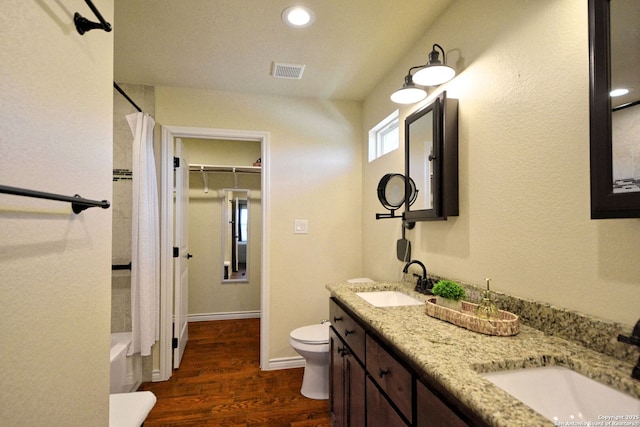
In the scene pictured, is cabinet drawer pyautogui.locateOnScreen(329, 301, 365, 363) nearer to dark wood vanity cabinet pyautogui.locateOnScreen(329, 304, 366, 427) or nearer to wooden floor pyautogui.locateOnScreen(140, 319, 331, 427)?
dark wood vanity cabinet pyautogui.locateOnScreen(329, 304, 366, 427)

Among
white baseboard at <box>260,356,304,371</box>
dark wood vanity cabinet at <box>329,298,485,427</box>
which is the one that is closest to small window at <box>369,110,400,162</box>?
dark wood vanity cabinet at <box>329,298,485,427</box>

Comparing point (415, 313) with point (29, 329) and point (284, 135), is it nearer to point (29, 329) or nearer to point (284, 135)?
point (29, 329)

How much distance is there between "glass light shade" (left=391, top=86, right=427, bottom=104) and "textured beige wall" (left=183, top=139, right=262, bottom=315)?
8.18ft

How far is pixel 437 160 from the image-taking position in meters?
1.61

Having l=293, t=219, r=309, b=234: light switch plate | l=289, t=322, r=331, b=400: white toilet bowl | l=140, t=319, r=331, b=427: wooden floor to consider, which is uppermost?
l=293, t=219, r=309, b=234: light switch plate

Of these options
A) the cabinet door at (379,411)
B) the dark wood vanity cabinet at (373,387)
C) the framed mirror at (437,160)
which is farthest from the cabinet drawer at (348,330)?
the framed mirror at (437,160)

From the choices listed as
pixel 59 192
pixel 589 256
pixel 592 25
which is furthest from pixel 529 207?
pixel 59 192

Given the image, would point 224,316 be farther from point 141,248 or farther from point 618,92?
point 618,92

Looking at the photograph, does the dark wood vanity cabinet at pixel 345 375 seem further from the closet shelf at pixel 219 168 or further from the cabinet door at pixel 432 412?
the closet shelf at pixel 219 168

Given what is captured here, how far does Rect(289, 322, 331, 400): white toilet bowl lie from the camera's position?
220 centimetres

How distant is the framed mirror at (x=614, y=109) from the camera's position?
789 millimetres

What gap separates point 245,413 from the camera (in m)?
2.06

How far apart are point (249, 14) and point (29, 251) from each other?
160 centimetres

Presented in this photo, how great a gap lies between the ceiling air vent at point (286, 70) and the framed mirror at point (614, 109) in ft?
5.83
